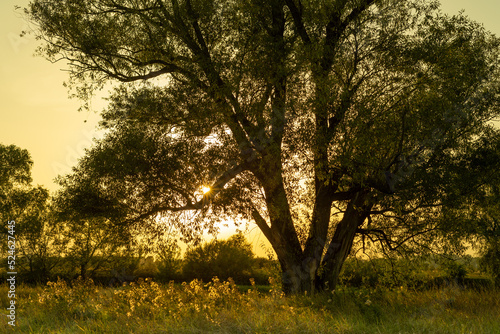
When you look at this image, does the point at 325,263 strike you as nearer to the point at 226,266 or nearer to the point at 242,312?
the point at 242,312

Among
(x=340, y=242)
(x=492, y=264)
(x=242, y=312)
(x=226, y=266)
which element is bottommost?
(x=242, y=312)

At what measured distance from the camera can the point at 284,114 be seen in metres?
13.8

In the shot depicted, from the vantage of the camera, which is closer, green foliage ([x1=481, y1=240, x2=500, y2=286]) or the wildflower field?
the wildflower field

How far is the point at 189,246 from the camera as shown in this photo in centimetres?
1560

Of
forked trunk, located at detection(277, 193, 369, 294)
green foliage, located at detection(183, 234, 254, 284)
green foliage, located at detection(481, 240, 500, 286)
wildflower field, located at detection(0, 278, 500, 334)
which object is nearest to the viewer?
wildflower field, located at detection(0, 278, 500, 334)

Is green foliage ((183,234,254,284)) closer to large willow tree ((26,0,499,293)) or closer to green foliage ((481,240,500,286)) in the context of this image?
green foliage ((481,240,500,286))

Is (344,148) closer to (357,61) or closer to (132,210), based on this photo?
(357,61)

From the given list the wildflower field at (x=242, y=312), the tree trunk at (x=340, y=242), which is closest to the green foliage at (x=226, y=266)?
the tree trunk at (x=340, y=242)

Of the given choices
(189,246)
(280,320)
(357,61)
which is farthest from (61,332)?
(357,61)

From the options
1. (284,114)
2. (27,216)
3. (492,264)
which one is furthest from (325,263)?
(27,216)

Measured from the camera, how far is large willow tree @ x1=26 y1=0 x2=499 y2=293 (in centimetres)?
1349

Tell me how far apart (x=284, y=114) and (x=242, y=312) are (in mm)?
6109

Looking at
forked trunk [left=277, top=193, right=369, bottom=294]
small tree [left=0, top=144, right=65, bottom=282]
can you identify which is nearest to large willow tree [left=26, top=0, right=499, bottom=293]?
forked trunk [left=277, top=193, right=369, bottom=294]

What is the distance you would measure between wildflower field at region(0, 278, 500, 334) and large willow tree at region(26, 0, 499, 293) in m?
3.05
